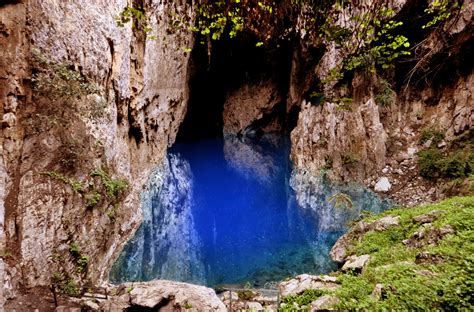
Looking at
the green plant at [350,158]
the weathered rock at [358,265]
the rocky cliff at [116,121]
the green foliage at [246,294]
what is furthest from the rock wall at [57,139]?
the green plant at [350,158]

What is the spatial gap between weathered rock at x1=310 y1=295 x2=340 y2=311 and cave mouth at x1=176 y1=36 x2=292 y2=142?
14.6 meters

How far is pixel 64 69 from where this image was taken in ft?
16.2

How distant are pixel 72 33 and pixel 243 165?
12.5 metres

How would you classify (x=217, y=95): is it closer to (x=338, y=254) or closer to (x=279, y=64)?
(x=279, y=64)

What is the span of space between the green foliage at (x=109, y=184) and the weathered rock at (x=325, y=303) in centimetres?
464

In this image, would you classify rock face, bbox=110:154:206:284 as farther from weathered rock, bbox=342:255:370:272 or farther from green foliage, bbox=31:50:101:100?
green foliage, bbox=31:50:101:100

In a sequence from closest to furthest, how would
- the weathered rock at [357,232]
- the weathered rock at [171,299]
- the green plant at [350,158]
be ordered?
the weathered rock at [171,299] → the weathered rock at [357,232] → the green plant at [350,158]

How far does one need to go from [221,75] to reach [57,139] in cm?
1800

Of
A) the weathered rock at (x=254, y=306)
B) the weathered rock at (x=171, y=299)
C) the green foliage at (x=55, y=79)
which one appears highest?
the green foliage at (x=55, y=79)

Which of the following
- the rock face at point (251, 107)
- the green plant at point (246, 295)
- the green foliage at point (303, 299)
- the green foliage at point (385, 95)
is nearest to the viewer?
the green foliage at point (303, 299)

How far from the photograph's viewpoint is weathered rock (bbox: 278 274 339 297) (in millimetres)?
3438

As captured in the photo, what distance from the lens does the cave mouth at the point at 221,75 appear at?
17.8m

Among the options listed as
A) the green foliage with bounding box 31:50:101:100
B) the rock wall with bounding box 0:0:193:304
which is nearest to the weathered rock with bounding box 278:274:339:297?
the rock wall with bounding box 0:0:193:304

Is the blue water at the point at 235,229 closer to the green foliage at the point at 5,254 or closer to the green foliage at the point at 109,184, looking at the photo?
the green foliage at the point at 109,184
